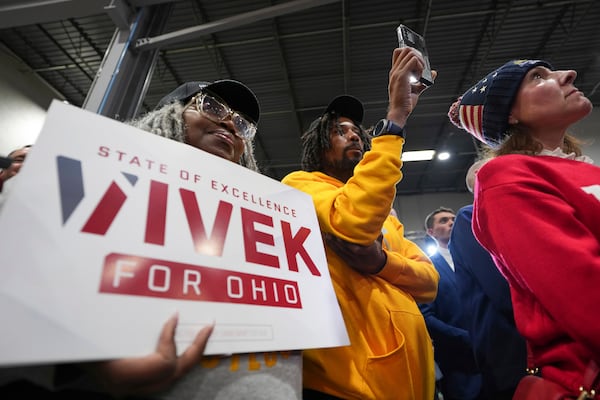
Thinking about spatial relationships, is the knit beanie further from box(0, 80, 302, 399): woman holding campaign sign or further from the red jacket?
box(0, 80, 302, 399): woman holding campaign sign

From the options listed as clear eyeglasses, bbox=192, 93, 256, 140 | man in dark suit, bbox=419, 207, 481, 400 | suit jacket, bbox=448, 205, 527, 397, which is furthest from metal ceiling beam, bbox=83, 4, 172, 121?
man in dark suit, bbox=419, 207, 481, 400

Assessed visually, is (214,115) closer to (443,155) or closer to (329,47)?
(329,47)

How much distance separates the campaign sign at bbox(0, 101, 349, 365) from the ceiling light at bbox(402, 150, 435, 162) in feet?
27.0

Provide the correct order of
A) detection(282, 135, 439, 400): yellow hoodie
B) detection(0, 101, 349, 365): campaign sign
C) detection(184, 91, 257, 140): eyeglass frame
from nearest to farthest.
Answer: detection(0, 101, 349, 365): campaign sign, detection(282, 135, 439, 400): yellow hoodie, detection(184, 91, 257, 140): eyeglass frame

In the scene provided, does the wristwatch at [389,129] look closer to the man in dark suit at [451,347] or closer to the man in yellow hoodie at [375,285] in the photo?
the man in yellow hoodie at [375,285]

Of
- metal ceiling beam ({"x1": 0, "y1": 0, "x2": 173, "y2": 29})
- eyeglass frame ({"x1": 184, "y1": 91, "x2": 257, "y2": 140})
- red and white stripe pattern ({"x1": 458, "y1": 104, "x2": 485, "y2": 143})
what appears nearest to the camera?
eyeglass frame ({"x1": 184, "y1": 91, "x2": 257, "y2": 140})

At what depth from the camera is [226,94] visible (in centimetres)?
110

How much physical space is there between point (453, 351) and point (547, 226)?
1022 millimetres

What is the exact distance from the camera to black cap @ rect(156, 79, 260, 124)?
3.50 feet

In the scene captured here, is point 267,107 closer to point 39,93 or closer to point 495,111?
point 39,93

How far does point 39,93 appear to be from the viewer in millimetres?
6000

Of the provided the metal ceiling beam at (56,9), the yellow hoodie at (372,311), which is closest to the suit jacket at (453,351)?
the yellow hoodie at (372,311)

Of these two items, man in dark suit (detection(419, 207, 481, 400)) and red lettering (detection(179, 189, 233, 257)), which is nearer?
red lettering (detection(179, 189, 233, 257))

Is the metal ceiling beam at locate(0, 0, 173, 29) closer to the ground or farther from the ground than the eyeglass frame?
farther from the ground
